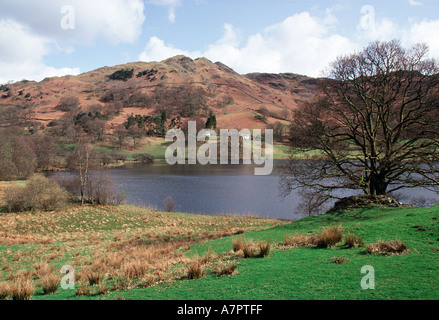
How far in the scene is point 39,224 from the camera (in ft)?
80.5

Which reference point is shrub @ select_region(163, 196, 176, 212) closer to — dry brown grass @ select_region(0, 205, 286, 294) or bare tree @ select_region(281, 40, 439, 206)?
dry brown grass @ select_region(0, 205, 286, 294)

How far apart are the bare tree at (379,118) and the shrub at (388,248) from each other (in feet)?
33.5

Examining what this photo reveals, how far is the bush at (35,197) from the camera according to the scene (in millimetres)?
27984

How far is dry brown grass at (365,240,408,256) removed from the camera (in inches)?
272

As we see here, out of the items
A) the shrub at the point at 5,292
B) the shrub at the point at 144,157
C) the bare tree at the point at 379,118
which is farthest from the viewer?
the shrub at the point at 144,157

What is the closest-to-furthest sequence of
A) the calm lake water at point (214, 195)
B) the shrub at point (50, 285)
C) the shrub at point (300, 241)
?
the shrub at point (50, 285) → the shrub at point (300, 241) → the calm lake water at point (214, 195)

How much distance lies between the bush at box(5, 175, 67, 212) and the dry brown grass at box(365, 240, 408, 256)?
30153 mm

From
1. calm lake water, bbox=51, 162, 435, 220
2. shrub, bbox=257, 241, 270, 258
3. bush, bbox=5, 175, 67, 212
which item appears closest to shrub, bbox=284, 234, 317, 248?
shrub, bbox=257, 241, 270, 258

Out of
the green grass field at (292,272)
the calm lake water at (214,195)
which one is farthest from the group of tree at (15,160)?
the green grass field at (292,272)

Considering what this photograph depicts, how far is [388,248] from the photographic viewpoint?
7098mm

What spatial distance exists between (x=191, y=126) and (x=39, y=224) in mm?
97077

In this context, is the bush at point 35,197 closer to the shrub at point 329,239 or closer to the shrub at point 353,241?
the shrub at point 329,239

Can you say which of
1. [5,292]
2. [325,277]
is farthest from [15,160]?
[325,277]

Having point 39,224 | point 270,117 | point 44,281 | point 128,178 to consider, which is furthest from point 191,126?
point 44,281
